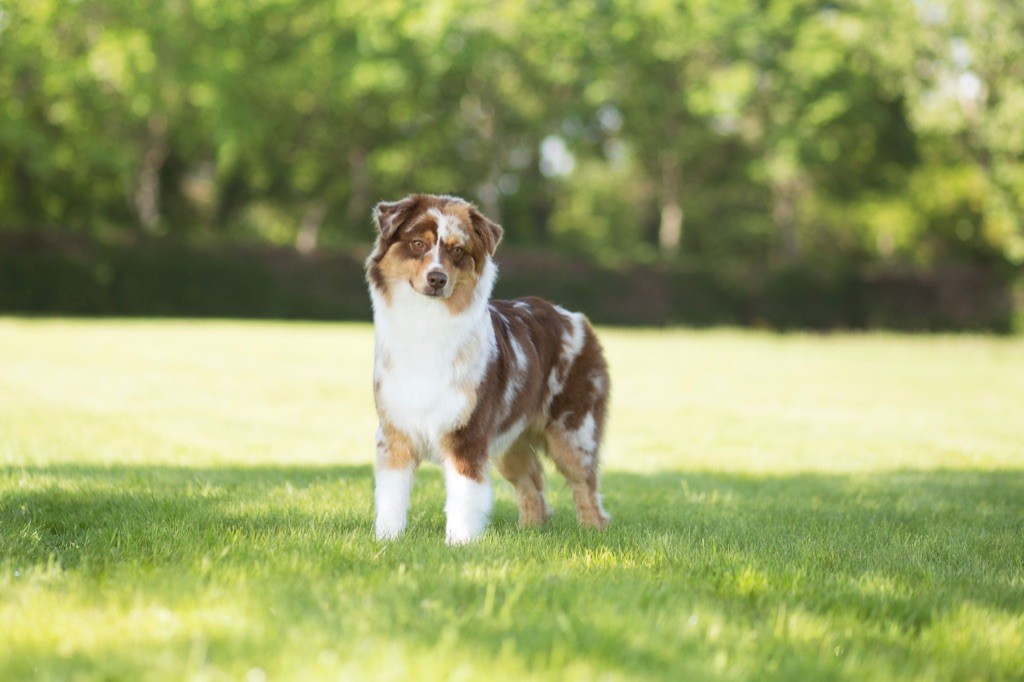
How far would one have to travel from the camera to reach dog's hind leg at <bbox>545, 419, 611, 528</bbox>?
6.98 metres

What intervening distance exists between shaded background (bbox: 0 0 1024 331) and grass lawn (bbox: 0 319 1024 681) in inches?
996

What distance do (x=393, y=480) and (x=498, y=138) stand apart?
135ft

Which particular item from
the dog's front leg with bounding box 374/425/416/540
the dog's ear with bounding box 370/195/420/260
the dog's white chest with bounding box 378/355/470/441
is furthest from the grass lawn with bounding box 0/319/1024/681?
the dog's ear with bounding box 370/195/420/260

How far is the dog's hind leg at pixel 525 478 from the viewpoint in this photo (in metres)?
7.11

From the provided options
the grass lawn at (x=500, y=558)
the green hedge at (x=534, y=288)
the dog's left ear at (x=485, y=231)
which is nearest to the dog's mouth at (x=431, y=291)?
the dog's left ear at (x=485, y=231)

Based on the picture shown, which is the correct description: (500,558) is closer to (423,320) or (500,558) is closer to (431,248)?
(423,320)

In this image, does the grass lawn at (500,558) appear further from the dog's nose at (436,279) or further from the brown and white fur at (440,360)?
the dog's nose at (436,279)

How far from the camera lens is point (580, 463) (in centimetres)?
699

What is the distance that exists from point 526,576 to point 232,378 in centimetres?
1419

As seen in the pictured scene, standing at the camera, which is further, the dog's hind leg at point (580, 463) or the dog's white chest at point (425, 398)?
the dog's hind leg at point (580, 463)

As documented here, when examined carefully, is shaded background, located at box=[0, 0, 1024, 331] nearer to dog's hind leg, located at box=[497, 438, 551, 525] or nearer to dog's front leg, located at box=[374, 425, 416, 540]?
dog's hind leg, located at box=[497, 438, 551, 525]

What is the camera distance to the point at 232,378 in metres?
17.9

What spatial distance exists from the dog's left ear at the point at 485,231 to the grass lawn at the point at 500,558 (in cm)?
181

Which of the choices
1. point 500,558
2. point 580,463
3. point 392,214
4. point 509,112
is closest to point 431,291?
point 392,214
